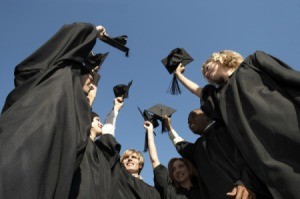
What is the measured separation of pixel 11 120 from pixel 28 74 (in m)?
0.52

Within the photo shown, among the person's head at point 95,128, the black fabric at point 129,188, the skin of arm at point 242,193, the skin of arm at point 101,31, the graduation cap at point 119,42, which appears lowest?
the skin of arm at point 242,193

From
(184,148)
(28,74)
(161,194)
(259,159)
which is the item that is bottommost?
(161,194)

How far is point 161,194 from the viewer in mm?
3943

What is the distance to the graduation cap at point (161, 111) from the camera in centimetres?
466

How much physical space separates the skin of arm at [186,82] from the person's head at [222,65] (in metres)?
0.18

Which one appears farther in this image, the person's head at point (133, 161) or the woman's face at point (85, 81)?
the person's head at point (133, 161)

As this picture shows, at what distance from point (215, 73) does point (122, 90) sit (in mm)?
1770

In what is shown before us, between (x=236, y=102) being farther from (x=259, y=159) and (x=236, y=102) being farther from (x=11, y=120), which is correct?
(x=11, y=120)

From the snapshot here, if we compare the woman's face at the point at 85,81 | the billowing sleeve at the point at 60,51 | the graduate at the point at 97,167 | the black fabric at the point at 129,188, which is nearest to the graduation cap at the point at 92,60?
the woman's face at the point at 85,81

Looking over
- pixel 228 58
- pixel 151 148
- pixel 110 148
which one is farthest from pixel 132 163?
pixel 228 58

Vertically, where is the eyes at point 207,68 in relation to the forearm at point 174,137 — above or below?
above

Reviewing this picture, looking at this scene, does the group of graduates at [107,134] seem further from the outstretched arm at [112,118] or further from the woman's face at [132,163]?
the woman's face at [132,163]

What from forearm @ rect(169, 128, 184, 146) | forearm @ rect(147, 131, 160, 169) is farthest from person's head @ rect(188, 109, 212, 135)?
forearm @ rect(147, 131, 160, 169)

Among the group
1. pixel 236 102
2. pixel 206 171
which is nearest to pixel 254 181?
pixel 236 102
